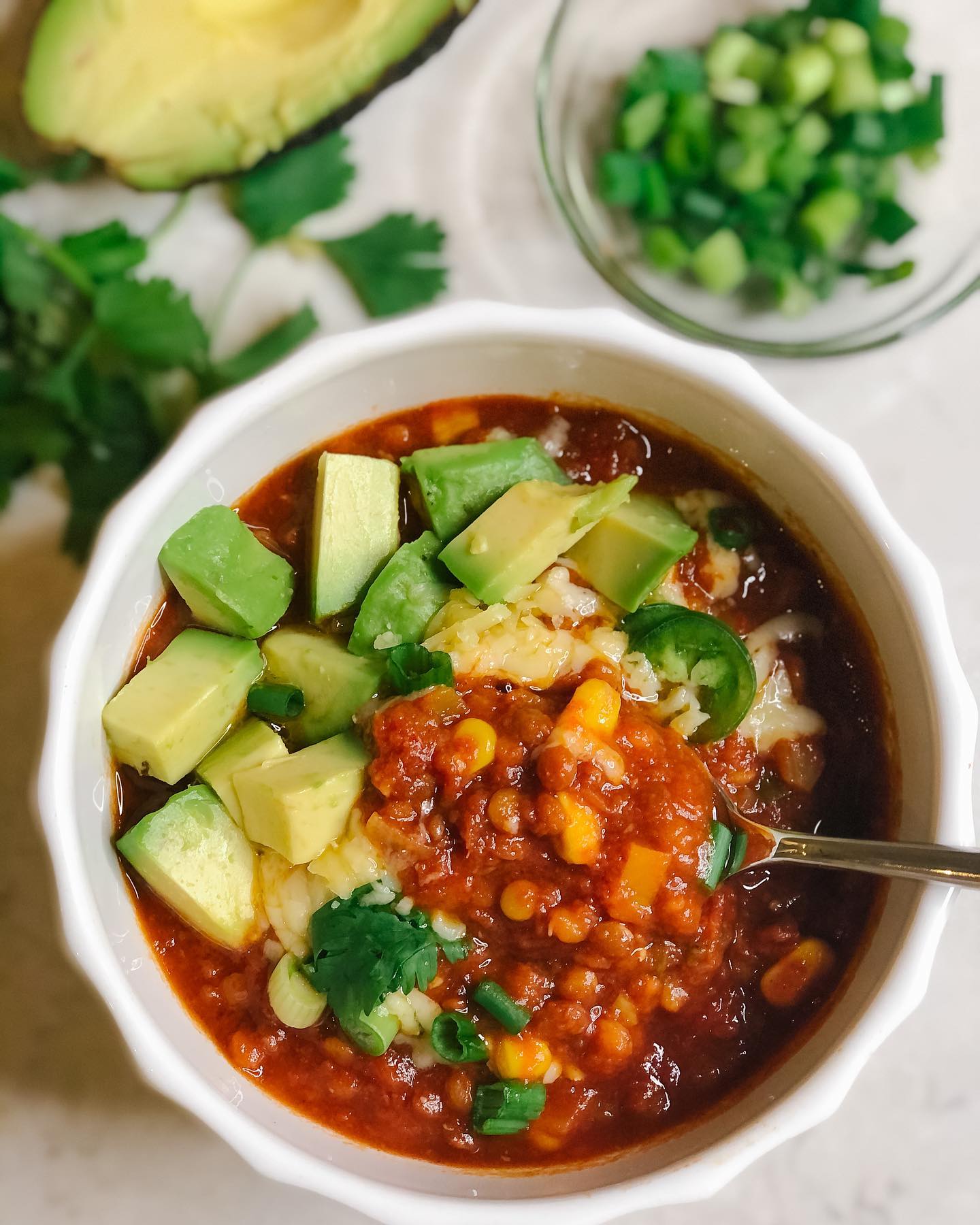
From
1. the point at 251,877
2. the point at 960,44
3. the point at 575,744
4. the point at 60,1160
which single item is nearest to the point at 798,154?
the point at 960,44

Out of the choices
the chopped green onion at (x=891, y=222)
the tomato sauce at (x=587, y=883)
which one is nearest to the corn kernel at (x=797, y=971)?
the tomato sauce at (x=587, y=883)

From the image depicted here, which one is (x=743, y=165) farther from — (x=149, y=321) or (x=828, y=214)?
(x=149, y=321)

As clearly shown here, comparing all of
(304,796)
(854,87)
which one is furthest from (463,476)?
(854,87)

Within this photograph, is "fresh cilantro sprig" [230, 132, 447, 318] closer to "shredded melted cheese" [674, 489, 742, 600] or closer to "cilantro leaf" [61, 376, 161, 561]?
"cilantro leaf" [61, 376, 161, 561]

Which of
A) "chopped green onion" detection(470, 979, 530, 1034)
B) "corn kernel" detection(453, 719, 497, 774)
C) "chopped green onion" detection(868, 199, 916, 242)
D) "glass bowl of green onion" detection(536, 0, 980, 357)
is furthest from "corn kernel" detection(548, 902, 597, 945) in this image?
"chopped green onion" detection(868, 199, 916, 242)

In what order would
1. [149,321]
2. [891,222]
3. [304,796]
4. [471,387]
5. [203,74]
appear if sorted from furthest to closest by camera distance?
1. [891,222]
2. [149,321]
3. [203,74]
4. [471,387]
5. [304,796]

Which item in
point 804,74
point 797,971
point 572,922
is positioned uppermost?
point 804,74

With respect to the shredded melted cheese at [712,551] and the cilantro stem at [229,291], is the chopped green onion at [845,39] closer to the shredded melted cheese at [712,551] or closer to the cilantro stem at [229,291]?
the shredded melted cheese at [712,551]
